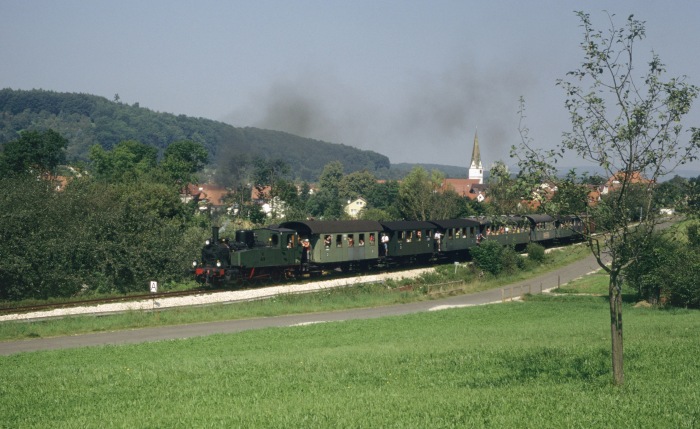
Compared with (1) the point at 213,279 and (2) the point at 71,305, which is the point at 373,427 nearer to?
(2) the point at 71,305

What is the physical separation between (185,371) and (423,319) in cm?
1653

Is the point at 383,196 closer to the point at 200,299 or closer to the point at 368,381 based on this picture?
the point at 200,299

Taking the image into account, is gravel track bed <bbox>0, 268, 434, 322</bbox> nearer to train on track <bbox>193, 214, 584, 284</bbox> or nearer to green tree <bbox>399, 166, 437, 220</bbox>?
train on track <bbox>193, 214, 584, 284</bbox>

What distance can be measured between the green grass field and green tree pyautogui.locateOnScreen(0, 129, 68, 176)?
312 feet

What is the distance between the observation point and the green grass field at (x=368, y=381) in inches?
552

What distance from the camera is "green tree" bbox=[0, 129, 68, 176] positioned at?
114 m

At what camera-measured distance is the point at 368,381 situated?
60.2 feet

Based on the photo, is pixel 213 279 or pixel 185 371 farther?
pixel 213 279

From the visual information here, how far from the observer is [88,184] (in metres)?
A: 65.6

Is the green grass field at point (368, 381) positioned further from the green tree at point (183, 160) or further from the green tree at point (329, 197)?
the green tree at point (329, 197)

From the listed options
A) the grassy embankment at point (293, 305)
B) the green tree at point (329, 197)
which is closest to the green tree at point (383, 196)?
the green tree at point (329, 197)

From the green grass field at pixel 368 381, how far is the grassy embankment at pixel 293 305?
409 cm

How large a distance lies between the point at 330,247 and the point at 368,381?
31768 millimetres

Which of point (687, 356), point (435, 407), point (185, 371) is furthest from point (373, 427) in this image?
point (687, 356)
